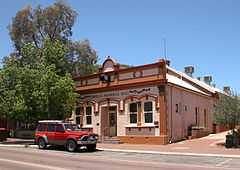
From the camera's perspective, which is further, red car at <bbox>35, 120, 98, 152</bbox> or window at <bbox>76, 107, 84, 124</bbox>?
window at <bbox>76, 107, 84, 124</bbox>

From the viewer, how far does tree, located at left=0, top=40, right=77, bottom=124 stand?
31844 mm

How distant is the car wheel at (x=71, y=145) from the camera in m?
25.2

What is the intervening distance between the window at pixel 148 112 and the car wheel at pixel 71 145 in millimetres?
7740

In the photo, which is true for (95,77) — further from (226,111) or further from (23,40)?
(23,40)

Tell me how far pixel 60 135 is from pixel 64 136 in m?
0.44

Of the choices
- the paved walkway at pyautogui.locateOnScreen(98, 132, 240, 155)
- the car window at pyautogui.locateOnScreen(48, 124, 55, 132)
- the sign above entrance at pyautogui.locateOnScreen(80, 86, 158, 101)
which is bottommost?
the paved walkway at pyautogui.locateOnScreen(98, 132, 240, 155)

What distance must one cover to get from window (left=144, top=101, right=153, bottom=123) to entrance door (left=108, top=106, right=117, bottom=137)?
3.54 metres

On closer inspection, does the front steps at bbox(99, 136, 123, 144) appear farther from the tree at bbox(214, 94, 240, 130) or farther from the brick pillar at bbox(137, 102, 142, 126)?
the tree at bbox(214, 94, 240, 130)

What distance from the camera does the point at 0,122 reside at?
52281 millimetres

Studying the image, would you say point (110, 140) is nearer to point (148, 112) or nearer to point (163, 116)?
point (148, 112)

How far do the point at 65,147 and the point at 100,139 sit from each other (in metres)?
7.67

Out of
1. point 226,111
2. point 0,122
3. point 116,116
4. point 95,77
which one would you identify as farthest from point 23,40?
point 226,111

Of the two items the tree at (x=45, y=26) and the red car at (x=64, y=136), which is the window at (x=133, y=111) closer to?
the red car at (x=64, y=136)

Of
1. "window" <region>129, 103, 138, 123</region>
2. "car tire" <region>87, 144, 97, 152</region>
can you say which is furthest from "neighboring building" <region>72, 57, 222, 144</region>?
"car tire" <region>87, 144, 97, 152</region>
